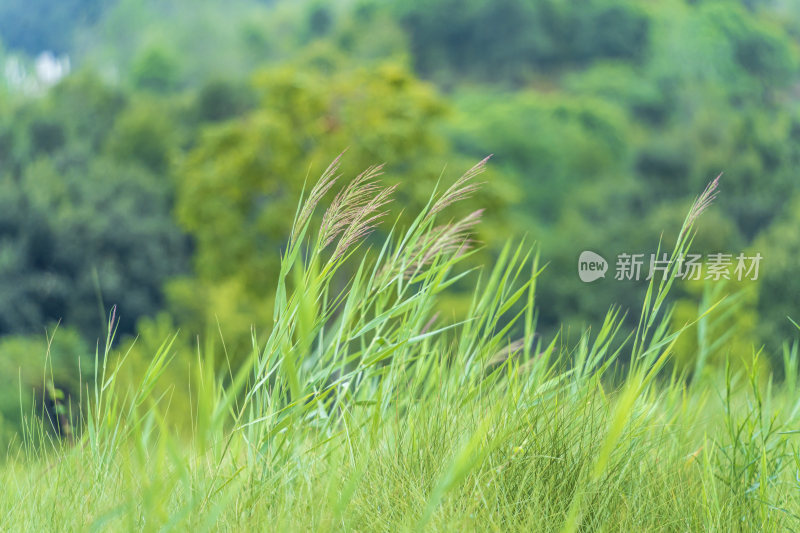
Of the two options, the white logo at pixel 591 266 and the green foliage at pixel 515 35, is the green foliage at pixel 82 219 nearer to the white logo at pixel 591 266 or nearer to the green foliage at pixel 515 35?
the green foliage at pixel 515 35

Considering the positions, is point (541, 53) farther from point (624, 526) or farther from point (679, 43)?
point (624, 526)

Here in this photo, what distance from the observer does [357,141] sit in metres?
14.0

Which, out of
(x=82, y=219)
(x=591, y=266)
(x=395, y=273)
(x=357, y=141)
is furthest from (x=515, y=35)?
(x=395, y=273)

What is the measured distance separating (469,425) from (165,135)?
24.8m

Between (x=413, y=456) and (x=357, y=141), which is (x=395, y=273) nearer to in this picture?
(x=413, y=456)

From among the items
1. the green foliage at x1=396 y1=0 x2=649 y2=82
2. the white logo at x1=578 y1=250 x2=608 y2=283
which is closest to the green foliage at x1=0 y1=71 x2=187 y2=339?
the green foliage at x1=396 y1=0 x2=649 y2=82

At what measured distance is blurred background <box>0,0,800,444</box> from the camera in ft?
48.0

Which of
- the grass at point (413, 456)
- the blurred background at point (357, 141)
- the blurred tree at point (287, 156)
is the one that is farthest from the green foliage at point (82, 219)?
the grass at point (413, 456)

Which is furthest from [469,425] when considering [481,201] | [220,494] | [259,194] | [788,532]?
[259,194]

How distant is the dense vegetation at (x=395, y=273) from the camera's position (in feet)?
4.23

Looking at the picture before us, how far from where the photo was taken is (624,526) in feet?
4.09

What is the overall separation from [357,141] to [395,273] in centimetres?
1269

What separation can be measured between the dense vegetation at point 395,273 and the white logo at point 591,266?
0.22 m

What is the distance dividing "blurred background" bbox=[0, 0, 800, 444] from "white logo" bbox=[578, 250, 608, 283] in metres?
5.66
